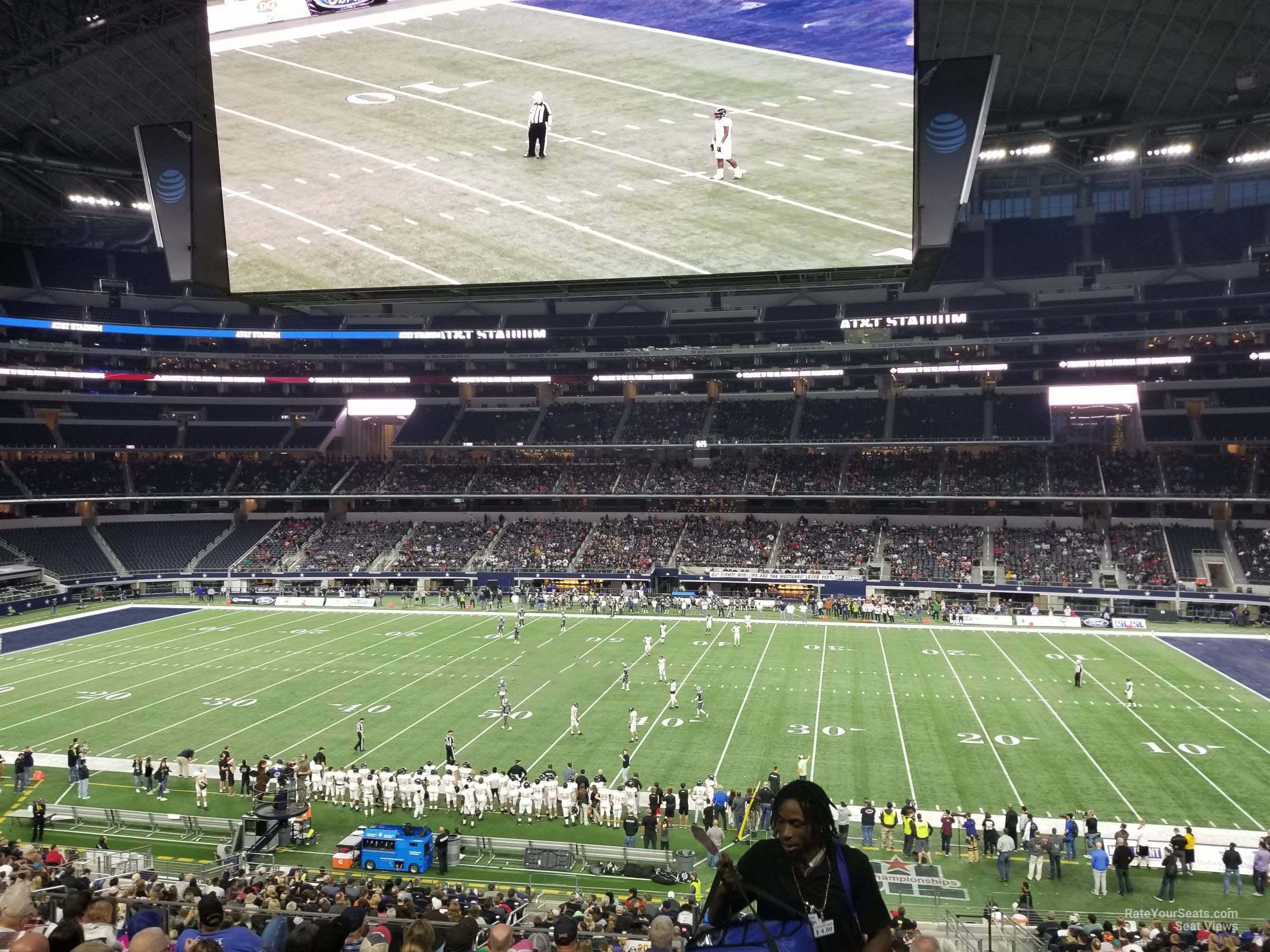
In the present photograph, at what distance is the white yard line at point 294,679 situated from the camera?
26281 millimetres

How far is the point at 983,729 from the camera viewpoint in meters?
26.5

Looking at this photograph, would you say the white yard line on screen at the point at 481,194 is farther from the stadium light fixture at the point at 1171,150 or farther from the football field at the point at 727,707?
the stadium light fixture at the point at 1171,150

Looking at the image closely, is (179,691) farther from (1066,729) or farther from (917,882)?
(1066,729)

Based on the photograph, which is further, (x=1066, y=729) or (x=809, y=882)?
(x=1066, y=729)

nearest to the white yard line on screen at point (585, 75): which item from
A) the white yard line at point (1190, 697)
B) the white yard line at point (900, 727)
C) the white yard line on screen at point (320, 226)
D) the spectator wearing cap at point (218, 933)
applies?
the white yard line on screen at point (320, 226)

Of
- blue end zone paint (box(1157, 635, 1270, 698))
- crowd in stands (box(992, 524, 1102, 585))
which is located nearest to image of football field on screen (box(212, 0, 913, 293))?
blue end zone paint (box(1157, 635, 1270, 698))

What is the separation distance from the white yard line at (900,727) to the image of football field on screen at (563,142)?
16.6 m

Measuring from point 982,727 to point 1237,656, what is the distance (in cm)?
1581

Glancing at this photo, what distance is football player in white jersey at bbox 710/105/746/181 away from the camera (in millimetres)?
9688

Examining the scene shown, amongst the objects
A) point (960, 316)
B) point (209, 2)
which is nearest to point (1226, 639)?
point (960, 316)

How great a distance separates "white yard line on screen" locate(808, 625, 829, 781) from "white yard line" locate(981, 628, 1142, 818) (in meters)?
4.73

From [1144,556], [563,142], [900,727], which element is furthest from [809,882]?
[1144,556]

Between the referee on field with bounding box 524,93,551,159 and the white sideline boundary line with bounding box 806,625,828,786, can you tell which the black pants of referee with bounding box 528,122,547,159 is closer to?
the referee on field with bounding box 524,93,551,159

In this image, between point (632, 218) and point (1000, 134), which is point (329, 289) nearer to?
point (632, 218)
